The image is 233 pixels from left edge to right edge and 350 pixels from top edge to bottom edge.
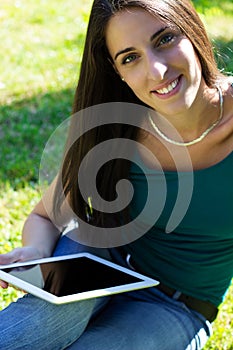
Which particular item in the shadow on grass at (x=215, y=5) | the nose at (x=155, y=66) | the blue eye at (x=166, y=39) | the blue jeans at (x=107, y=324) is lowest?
the blue jeans at (x=107, y=324)

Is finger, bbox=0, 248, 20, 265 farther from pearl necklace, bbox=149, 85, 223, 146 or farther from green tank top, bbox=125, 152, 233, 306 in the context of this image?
pearl necklace, bbox=149, 85, 223, 146

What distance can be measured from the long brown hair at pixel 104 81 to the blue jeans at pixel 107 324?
27cm

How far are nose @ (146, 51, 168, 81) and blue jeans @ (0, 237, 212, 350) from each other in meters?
0.73

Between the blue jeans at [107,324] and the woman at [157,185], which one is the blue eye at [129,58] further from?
the blue jeans at [107,324]

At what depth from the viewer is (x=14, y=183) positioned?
13.7ft

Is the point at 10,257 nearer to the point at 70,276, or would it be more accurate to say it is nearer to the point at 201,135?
the point at 70,276

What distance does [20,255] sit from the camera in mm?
2557

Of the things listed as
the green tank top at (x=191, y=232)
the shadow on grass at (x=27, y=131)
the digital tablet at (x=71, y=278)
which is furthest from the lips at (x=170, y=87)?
the shadow on grass at (x=27, y=131)

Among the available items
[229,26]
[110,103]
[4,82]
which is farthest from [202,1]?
[110,103]

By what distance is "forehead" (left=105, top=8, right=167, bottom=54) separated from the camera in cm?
236

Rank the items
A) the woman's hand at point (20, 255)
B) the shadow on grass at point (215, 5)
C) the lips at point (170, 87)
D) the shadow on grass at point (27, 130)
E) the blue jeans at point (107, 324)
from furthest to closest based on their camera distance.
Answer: the shadow on grass at point (215, 5) → the shadow on grass at point (27, 130) → the woman's hand at point (20, 255) → the lips at point (170, 87) → the blue jeans at point (107, 324)

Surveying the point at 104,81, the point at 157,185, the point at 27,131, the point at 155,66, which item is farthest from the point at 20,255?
the point at 27,131

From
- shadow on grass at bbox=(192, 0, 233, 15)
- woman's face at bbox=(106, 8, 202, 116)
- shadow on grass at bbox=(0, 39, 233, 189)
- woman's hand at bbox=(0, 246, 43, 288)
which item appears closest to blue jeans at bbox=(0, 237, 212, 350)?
woman's hand at bbox=(0, 246, 43, 288)

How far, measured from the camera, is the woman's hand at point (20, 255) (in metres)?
2.50
